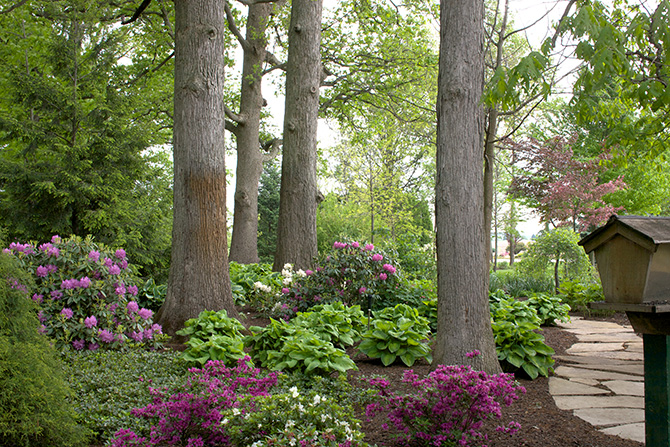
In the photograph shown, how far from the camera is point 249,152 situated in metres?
12.4

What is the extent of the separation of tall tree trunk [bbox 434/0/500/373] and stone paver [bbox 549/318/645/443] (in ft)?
2.18

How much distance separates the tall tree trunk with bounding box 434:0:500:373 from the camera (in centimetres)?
373

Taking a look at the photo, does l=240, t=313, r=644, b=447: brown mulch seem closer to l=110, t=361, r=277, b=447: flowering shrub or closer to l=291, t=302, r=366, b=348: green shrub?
l=291, t=302, r=366, b=348: green shrub

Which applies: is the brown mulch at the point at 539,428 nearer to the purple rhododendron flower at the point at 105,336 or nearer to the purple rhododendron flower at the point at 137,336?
the purple rhododendron flower at the point at 137,336

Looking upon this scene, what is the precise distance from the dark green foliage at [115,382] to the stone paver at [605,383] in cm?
282

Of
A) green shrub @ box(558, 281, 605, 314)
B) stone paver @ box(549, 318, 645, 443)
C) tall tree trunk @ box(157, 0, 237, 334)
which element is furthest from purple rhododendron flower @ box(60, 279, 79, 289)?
green shrub @ box(558, 281, 605, 314)

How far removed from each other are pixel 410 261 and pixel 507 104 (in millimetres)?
6136

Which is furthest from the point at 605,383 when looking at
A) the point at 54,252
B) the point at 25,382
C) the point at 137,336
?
the point at 54,252

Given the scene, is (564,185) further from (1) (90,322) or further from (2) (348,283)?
(1) (90,322)

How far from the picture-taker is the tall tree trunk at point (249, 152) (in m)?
12.0

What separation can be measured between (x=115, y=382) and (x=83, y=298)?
144 centimetres

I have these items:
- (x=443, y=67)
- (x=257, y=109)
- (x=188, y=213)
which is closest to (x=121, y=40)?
(x=257, y=109)

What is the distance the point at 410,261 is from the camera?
30.3ft

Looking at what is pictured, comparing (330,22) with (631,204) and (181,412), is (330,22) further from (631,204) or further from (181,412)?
(631,204)
